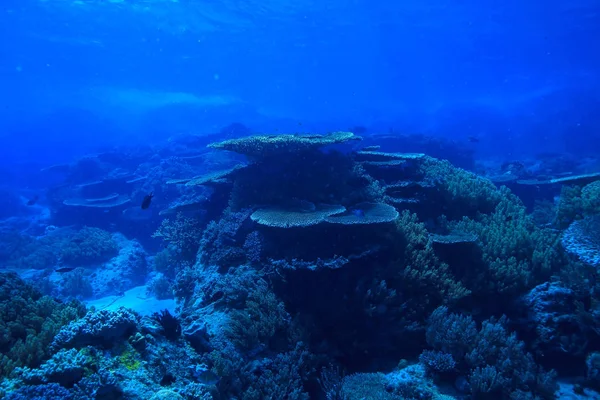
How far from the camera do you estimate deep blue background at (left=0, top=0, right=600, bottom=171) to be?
138ft

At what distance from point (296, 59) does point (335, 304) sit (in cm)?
8181

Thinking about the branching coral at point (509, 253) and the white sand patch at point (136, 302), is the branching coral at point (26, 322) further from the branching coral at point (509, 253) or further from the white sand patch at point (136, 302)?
the branching coral at point (509, 253)

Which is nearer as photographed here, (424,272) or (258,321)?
(258,321)

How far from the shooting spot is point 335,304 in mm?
6016

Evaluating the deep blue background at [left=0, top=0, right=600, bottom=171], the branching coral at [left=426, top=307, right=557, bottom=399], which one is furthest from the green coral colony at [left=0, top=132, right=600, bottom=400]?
the deep blue background at [left=0, top=0, right=600, bottom=171]

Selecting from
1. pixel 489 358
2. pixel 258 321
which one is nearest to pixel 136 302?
pixel 258 321

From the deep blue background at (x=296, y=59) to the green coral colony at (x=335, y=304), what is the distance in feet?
116

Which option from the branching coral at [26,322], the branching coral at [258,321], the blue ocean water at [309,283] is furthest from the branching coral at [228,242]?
the branching coral at [26,322]

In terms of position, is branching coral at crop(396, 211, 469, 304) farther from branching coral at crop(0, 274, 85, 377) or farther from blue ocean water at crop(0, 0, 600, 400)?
branching coral at crop(0, 274, 85, 377)

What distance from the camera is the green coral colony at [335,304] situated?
4.21 metres

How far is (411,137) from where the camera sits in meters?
25.0

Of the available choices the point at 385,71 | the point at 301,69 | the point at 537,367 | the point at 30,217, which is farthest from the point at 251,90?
the point at 537,367

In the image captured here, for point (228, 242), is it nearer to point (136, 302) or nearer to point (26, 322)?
point (26, 322)

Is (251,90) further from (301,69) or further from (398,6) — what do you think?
(398,6)
